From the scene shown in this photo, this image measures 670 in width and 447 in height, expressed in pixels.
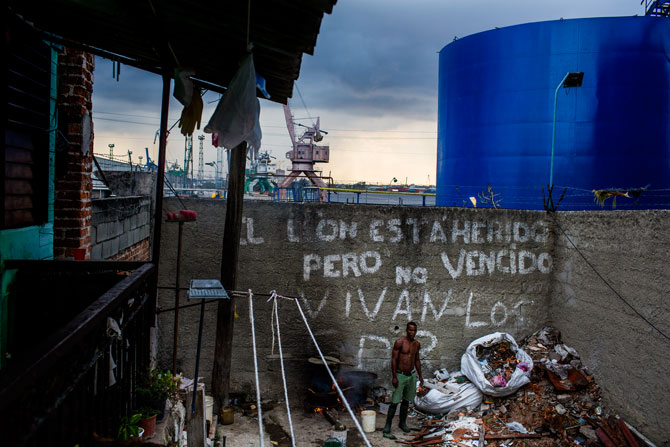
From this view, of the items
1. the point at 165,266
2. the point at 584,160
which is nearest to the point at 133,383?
the point at 165,266

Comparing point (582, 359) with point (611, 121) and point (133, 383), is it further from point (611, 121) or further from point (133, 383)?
point (611, 121)

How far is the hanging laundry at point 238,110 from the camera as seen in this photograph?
4402 millimetres

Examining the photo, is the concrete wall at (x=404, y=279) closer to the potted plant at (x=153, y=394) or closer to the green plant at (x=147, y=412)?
the potted plant at (x=153, y=394)

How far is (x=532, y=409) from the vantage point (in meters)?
7.96

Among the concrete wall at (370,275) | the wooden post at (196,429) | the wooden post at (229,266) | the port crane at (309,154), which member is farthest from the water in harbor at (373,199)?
the port crane at (309,154)

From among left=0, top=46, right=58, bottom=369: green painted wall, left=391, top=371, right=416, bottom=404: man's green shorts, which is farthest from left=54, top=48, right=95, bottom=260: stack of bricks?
left=391, top=371, right=416, bottom=404: man's green shorts

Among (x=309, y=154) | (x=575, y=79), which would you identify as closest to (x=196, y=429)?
(x=575, y=79)

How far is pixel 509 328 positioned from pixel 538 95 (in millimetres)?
15284

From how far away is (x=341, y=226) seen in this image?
Result: 342 inches

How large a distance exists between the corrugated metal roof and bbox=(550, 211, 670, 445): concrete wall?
5.46 meters

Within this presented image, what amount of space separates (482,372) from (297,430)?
3.20 metres

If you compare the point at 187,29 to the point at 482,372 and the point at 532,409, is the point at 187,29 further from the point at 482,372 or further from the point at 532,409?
the point at 532,409

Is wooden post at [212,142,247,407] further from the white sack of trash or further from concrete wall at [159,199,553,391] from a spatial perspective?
the white sack of trash

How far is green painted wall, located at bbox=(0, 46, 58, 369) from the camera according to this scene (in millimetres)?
3756
